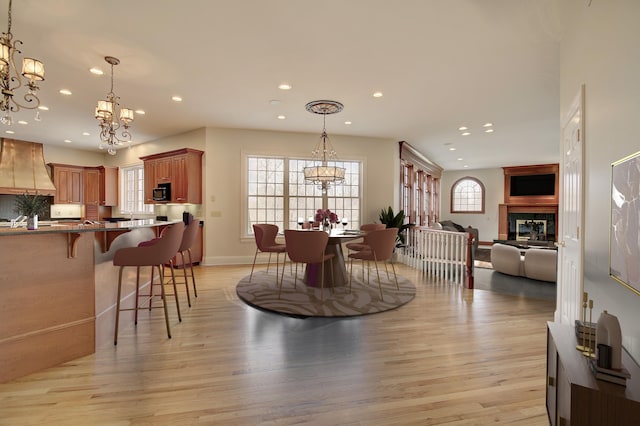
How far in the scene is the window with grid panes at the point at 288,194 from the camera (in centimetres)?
662

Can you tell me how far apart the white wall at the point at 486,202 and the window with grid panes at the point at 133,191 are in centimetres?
1121

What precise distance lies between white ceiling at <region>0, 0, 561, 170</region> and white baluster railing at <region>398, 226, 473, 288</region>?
7.09ft

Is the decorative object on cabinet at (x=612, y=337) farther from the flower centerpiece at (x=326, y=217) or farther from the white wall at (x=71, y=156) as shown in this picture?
the white wall at (x=71, y=156)

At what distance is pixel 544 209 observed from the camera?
1108 cm

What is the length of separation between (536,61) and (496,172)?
9735 mm

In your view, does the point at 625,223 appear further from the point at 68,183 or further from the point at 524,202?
the point at 524,202

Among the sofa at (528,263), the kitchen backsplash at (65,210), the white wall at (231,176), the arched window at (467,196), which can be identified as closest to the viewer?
the sofa at (528,263)

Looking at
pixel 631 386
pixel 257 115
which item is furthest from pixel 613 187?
pixel 257 115

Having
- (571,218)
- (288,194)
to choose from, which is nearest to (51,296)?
(571,218)

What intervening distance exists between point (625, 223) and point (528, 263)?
3.89m

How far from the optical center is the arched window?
1237cm

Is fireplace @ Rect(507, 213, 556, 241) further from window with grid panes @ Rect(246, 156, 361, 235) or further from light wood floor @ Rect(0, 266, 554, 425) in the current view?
light wood floor @ Rect(0, 266, 554, 425)

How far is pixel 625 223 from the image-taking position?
4.59 ft

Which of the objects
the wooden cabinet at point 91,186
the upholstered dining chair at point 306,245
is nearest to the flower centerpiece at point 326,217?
the upholstered dining chair at point 306,245
